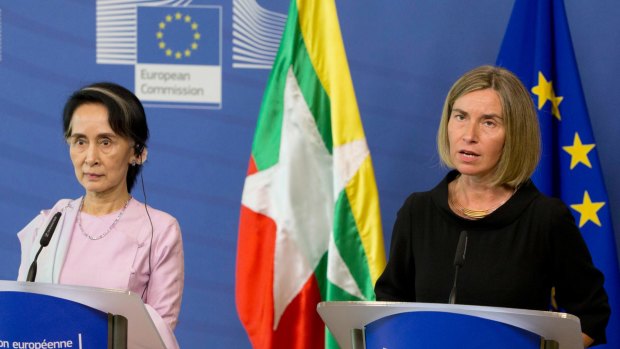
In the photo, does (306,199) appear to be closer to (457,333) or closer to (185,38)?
(185,38)

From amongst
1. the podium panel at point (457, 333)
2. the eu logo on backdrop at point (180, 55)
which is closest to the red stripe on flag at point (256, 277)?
the eu logo on backdrop at point (180, 55)

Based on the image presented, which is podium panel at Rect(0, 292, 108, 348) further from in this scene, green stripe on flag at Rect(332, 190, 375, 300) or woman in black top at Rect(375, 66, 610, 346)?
green stripe on flag at Rect(332, 190, 375, 300)

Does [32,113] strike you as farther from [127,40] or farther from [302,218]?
[302,218]

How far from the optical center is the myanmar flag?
322 centimetres

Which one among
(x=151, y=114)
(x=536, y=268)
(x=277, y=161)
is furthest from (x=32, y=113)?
(x=536, y=268)

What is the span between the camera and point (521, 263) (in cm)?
216

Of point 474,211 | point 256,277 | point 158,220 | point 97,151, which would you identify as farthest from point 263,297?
A: point 474,211

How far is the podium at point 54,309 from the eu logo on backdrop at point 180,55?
204 cm

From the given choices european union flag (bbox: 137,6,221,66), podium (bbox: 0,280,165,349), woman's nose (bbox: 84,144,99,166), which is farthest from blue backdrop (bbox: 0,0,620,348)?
podium (bbox: 0,280,165,349)

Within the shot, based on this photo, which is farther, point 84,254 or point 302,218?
point 302,218

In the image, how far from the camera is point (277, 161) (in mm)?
3297

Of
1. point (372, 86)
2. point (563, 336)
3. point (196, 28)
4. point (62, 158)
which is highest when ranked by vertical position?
point (196, 28)

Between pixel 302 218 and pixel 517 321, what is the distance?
5.77 ft

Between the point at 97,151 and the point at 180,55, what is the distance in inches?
55.3
